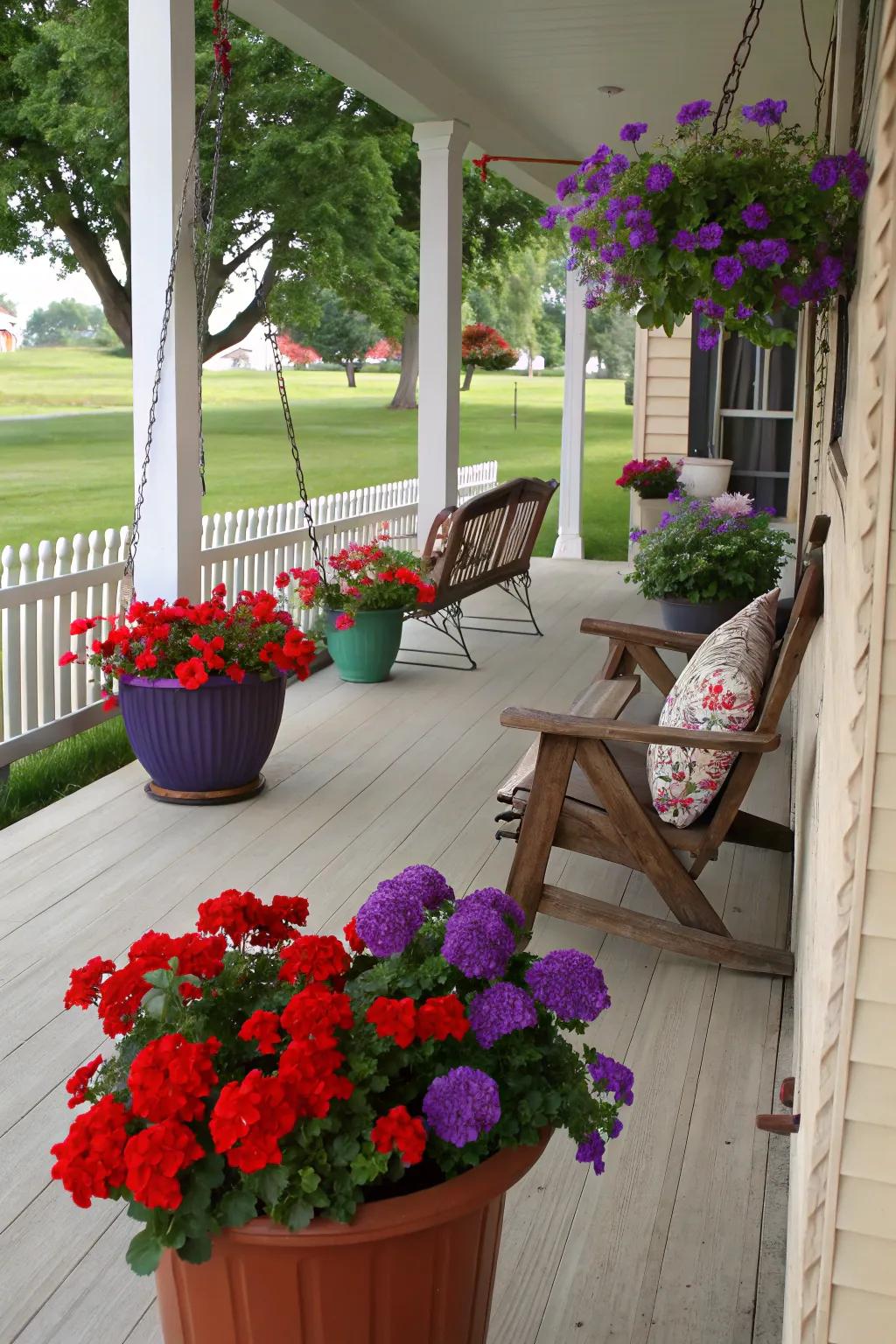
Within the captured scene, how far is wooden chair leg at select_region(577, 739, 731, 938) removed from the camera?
A: 304 centimetres

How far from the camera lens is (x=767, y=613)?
3523mm

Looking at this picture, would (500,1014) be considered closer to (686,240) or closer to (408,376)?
(686,240)

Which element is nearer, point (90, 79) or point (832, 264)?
point (832, 264)

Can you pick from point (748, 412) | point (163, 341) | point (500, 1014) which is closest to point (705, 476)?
point (748, 412)

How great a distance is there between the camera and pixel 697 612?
6766mm

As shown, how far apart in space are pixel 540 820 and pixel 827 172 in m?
1.59

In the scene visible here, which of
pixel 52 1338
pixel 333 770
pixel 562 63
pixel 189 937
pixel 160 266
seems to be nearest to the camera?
pixel 189 937

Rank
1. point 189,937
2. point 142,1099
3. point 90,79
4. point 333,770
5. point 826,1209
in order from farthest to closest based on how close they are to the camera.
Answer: point 90,79, point 333,770, point 189,937, point 826,1209, point 142,1099

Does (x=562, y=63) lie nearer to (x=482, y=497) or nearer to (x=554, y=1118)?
(x=482, y=497)

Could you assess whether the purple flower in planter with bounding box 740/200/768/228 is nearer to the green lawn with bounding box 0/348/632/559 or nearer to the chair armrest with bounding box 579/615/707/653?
the chair armrest with bounding box 579/615/707/653

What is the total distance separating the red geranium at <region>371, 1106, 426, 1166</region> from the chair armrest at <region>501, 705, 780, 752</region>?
1624 millimetres

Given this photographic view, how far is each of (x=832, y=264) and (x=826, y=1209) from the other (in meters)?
1.86

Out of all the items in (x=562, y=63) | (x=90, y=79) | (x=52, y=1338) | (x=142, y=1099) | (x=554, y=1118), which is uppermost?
(x=90, y=79)

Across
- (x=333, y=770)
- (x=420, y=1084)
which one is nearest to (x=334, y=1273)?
(x=420, y=1084)
